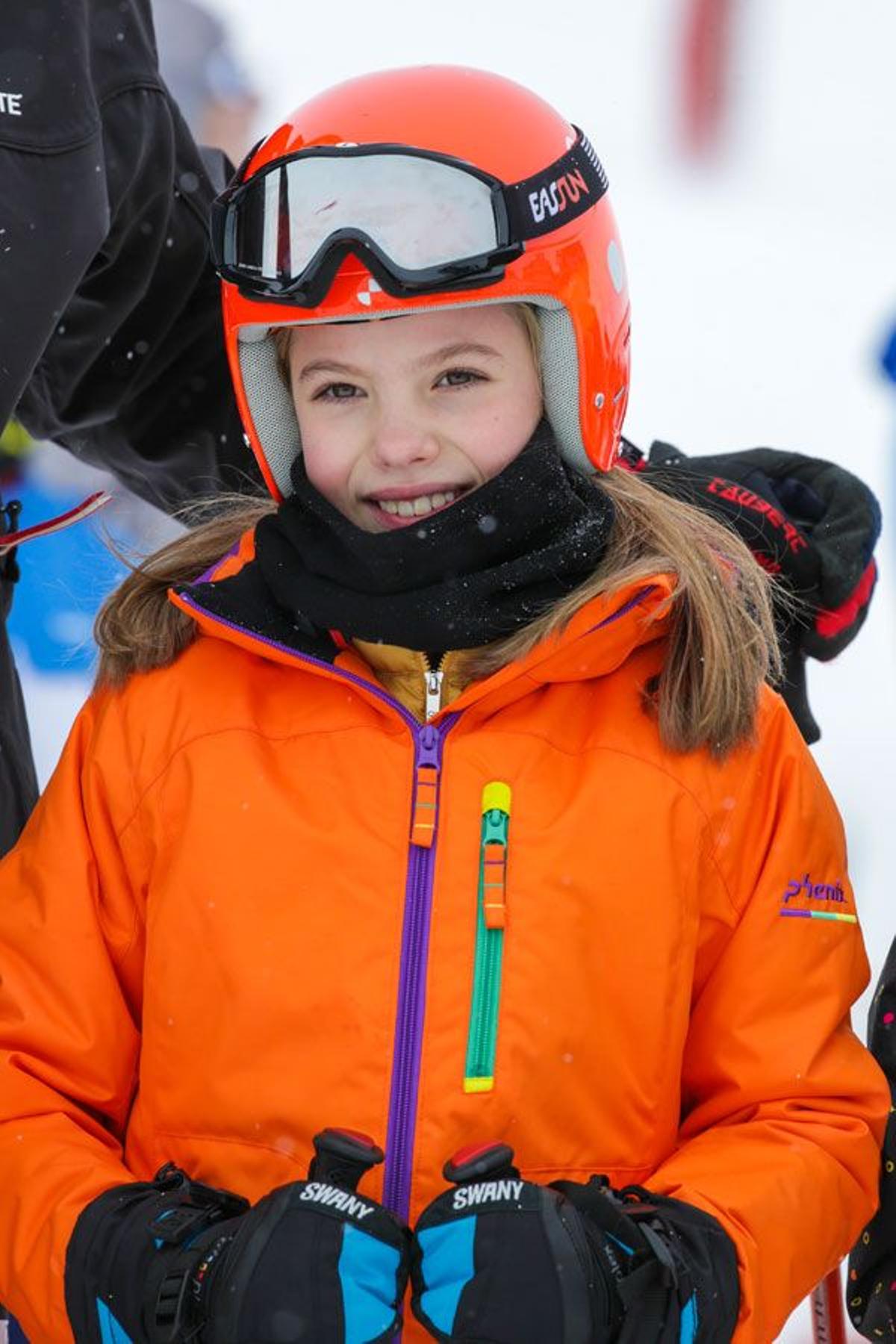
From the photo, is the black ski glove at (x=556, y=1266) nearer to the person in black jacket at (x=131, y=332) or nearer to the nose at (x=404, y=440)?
the nose at (x=404, y=440)

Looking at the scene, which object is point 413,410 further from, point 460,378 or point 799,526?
point 799,526

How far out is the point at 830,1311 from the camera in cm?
246

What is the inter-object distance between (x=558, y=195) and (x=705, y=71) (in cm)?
462

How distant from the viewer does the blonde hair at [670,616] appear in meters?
2.20

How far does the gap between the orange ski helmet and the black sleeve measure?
0.28 meters

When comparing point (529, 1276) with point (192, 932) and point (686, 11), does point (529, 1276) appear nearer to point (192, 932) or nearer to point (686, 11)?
point (192, 932)

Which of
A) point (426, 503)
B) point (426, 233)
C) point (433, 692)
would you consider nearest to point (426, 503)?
point (426, 503)

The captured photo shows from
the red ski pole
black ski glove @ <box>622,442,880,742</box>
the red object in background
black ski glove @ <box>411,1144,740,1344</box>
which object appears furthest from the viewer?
the red object in background

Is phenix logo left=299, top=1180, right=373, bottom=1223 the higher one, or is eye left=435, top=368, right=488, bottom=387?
eye left=435, top=368, right=488, bottom=387

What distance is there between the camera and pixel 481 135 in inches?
91.4

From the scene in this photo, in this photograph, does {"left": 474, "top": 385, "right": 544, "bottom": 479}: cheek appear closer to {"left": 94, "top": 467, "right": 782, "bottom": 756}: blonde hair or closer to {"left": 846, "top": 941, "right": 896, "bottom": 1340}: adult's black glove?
{"left": 94, "top": 467, "right": 782, "bottom": 756}: blonde hair

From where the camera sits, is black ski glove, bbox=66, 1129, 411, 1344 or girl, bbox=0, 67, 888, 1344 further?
girl, bbox=0, 67, 888, 1344

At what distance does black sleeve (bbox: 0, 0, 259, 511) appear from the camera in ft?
8.16

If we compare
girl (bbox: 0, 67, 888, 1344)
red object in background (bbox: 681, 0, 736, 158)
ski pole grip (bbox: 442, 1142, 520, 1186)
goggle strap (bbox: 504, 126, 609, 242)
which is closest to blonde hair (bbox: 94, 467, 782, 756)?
girl (bbox: 0, 67, 888, 1344)
